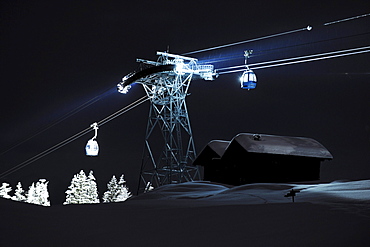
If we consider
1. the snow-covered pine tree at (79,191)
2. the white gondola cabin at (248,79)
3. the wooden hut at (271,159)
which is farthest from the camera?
the snow-covered pine tree at (79,191)

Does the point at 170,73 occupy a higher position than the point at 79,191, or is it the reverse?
the point at 170,73

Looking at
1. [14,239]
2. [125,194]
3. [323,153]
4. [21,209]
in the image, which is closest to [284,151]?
[323,153]

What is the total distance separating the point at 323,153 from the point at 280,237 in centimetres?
1867

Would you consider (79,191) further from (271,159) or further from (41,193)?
(271,159)

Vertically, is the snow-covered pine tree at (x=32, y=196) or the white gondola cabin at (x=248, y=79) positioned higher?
the white gondola cabin at (x=248, y=79)

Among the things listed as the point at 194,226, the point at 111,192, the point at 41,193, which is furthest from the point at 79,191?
the point at 194,226

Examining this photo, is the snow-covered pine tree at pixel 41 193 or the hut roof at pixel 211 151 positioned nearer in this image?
the hut roof at pixel 211 151

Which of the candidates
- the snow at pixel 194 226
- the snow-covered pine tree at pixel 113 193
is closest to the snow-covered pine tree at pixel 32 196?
the snow-covered pine tree at pixel 113 193

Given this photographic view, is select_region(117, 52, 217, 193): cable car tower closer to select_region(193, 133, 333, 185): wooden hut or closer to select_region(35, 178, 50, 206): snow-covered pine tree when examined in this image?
select_region(193, 133, 333, 185): wooden hut

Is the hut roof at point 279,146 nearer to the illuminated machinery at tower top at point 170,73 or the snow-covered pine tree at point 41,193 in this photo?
the illuminated machinery at tower top at point 170,73

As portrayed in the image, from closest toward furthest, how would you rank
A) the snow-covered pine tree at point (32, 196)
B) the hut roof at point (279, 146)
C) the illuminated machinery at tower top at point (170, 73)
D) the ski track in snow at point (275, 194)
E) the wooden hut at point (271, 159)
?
1. the ski track in snow at point (275, 194)
2. the hut roof at point (279, 146)
3. the wooden hut at point (271, 159)
4. the illuminated machinery at tower top at point (170, 73)
5. the snow-covered pine tree at point (32, 196)

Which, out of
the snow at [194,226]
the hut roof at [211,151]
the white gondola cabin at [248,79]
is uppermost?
the white gondola cabin at [248,79]

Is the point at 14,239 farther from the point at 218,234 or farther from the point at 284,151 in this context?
the point at 284,151

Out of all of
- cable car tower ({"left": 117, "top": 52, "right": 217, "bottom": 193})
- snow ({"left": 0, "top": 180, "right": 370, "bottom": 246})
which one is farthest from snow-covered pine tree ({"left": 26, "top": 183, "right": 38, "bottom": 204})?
snow ({"left": 0, "top": 180, "right": 370, "bottom": 246})
